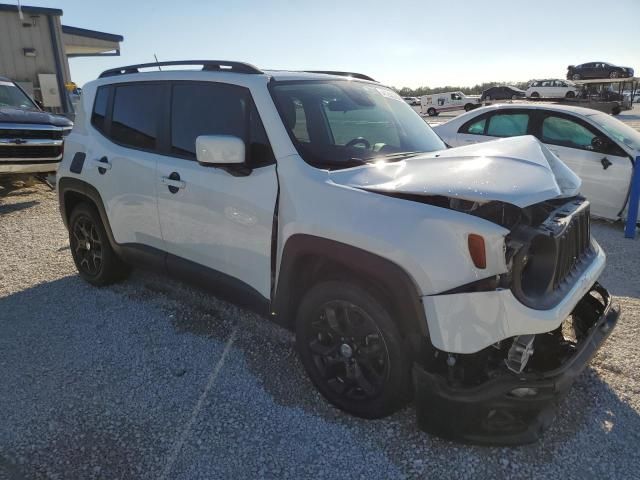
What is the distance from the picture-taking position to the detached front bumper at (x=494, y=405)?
7.18 feet

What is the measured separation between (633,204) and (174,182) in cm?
547

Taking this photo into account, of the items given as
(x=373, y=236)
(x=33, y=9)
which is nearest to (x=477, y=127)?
(x=373, y=236)

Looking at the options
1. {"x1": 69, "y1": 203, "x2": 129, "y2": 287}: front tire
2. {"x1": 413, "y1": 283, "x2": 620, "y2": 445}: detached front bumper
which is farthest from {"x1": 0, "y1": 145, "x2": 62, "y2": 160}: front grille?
{"x1": 413, "y1": 283, "x2": 620, "y2": 445}: detached front bumper

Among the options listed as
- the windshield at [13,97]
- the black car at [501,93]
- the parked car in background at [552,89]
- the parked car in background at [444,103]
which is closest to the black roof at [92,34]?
the windshield at [13,97]

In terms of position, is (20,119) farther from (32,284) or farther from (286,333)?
(286,333)

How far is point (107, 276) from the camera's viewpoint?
449cm

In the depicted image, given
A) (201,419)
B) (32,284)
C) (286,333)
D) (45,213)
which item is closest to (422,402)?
(201,419)

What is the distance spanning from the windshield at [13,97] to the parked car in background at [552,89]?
3603cm

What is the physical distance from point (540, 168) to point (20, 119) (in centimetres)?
851

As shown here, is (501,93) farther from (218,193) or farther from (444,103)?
(218,193)

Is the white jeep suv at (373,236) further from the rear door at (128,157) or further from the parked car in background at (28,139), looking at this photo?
the parked car in background at (28,139)

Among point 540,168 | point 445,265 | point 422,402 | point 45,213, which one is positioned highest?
point 540,168

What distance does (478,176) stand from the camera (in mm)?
2355

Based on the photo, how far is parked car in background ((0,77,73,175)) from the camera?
7.90 meters
